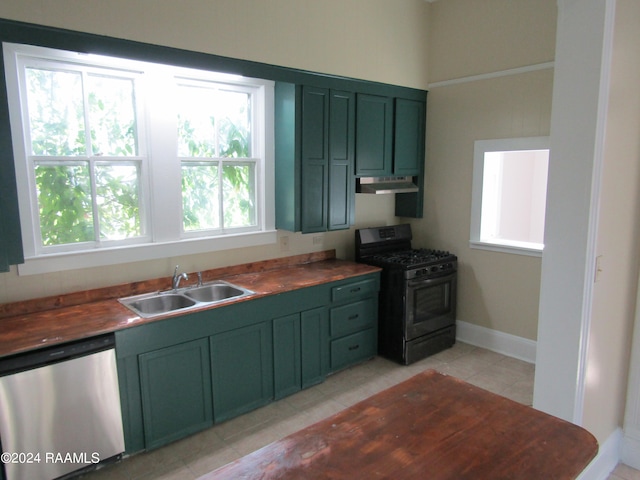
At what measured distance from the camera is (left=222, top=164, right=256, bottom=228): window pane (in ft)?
11.8

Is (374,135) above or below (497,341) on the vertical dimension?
above

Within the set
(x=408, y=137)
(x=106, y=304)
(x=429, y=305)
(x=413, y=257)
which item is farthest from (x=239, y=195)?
(x=429, y=305)

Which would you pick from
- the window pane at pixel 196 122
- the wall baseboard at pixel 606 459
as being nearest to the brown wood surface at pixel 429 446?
the wall baseboard at pixel 606 459

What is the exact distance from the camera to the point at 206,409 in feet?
9.46

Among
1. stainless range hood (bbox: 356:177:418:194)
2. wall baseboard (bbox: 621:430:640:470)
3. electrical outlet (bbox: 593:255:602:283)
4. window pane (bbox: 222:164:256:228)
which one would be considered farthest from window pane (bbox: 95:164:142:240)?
wall baseboard (bbox: 621:430:640:470)

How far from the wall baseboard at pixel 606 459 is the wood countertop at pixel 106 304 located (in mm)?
1973

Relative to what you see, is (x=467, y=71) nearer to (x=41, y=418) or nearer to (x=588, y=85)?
(x=588, y=85)

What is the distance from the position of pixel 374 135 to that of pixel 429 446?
316 centimetres

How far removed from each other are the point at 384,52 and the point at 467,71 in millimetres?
817

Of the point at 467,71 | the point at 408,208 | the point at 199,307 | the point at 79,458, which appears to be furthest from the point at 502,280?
the point at 79,458

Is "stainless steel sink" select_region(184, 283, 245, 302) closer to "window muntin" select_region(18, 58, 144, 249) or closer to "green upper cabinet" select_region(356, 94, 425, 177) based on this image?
"window muntin" select_region(18, 58, 144, 249)

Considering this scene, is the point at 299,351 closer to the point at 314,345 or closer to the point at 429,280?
the point at 314,345

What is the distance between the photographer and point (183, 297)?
3.10 m

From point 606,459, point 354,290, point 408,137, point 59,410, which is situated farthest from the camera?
point 408,137
